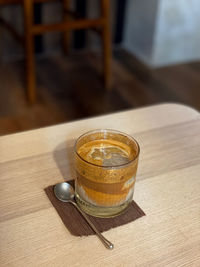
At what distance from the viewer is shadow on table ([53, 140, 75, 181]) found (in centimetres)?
62

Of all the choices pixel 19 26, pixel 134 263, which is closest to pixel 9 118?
pixel 19 26

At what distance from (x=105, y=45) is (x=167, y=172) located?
1250 millimetres

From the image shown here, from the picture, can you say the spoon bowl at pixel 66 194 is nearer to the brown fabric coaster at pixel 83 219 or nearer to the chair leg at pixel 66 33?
the brown fabric coaster at pixel 83 219

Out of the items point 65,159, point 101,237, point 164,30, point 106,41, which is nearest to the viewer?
point 101,237

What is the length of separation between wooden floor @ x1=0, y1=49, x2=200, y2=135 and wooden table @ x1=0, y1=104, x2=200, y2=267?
33.7 inches

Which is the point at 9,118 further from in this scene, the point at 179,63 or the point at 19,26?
the point at 179,63

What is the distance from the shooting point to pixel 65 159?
648mm

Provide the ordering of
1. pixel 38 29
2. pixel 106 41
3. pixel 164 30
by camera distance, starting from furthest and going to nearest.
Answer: pixel 164 30 < pixel 106 41 < pixel 38 29

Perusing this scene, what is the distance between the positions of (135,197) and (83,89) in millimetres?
1330

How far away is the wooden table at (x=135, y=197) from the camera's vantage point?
0.48 m

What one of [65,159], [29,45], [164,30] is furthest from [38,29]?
[65,159]

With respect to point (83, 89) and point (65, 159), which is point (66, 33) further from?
point (65, 159)

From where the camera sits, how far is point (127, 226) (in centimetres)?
53

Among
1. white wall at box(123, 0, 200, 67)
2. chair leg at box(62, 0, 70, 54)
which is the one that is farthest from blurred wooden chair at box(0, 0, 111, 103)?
white wall at box(123, 0, 200, 67)
